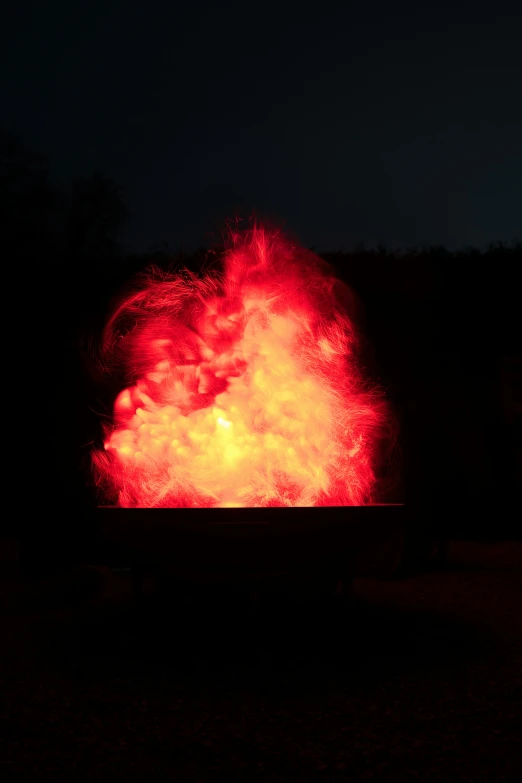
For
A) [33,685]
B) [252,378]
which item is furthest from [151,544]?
[252,378]

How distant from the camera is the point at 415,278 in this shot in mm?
6758

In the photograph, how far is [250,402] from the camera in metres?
Answer: 4.46

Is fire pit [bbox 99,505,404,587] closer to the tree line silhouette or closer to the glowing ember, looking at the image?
the glowing ember

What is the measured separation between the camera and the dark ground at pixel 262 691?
244cm

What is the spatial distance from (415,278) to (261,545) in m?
3.76

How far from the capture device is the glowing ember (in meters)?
4.41

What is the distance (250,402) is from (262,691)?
5.64 ft

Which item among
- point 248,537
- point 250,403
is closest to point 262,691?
point 248,537

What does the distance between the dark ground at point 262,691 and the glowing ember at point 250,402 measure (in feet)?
2.26

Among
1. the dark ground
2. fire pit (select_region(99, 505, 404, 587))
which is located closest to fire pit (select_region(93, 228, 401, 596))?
fire pit (select_region(99, 505, 404, 587))

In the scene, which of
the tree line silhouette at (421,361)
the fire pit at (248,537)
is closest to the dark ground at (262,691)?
the fire pit at (248,537)

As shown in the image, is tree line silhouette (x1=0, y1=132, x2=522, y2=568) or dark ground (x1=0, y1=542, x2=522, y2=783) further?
tree line silhouette (x1=0, y1=132, x2=522, y2=568)

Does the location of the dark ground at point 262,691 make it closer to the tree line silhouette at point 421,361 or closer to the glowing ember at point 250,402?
the glowing ember at point 250,402

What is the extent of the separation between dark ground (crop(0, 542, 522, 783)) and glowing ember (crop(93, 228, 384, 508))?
0.69 metres
